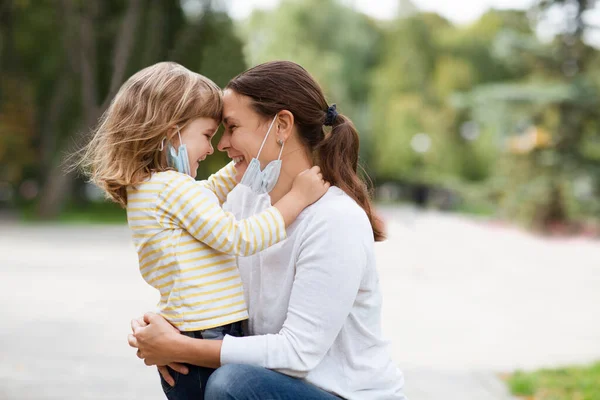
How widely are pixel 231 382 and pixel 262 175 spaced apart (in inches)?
25.7

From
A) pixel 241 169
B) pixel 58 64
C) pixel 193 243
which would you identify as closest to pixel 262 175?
pixel 241 169

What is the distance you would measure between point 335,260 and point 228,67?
664cm

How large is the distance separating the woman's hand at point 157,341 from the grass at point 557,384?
3.25m

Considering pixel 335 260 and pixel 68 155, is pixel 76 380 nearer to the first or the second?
pixel 68 155

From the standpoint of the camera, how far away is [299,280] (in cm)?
211

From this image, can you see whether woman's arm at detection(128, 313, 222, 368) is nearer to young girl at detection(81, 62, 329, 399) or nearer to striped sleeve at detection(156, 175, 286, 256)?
young girl at detection(81, 62, 329, 399)

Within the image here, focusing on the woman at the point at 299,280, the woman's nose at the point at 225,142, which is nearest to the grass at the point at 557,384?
the woman at the point at 299,280

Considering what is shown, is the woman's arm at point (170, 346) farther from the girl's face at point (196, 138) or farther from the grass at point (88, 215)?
the grass at point (88, 215)

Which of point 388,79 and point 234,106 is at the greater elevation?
point 234,106

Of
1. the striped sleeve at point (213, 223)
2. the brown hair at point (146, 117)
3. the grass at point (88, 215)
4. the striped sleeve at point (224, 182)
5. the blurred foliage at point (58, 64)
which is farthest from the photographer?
the grass at point (88, 215)

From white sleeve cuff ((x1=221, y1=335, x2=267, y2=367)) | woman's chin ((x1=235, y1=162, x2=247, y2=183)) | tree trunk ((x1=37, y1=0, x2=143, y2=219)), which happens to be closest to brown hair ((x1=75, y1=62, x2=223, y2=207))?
woman's chin ((x1=235, y1=162, x2=247, y2=183))

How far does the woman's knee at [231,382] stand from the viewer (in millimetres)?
2016

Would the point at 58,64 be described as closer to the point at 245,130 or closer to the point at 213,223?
the point at 245,130

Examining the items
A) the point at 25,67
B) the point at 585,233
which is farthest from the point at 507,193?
the point at 25,67
